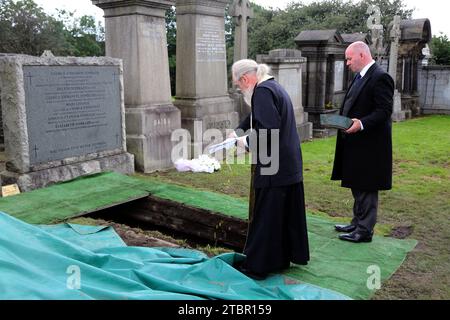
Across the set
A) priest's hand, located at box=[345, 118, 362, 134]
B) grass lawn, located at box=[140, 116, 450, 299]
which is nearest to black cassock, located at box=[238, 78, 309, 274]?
priest's hand, located at box=[345, 118, 362, 134]

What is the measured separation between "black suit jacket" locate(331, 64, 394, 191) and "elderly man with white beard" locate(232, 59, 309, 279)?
33.6 inches

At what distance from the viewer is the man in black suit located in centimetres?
396

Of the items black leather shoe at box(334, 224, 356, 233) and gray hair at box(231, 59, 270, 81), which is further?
black leather shoe at box(334, 224, 356, 233)

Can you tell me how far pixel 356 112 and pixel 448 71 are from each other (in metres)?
15.5

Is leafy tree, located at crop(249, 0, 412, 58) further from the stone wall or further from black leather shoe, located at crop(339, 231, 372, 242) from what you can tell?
black leather shoe, located at crop(339, 231, 372, 242)

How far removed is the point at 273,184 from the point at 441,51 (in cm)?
2079

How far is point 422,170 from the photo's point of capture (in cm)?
769

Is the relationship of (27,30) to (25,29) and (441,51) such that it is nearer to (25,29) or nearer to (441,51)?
(25,29)

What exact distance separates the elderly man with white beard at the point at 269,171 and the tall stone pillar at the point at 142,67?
147 inches

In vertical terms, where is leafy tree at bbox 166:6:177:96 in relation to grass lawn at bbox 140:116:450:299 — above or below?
above

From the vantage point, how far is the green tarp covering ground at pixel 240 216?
348cm

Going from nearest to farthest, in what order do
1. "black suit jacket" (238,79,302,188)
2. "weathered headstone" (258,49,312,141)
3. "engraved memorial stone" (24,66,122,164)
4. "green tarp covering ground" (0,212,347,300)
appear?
1. "green tarp covering ground" (0,212,347,300)
2. "black suit jacket" (238,79,302,188)
3. "engraved memorial stone" (24,66,122,164)
4. "weathered headstone" (258,49,312,141)

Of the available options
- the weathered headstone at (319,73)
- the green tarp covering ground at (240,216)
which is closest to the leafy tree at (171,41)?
the weathered headstone at (319,73)

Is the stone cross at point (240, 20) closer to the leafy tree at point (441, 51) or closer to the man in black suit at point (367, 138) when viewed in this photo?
the man in black suit at point (367, 138)
